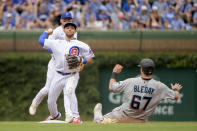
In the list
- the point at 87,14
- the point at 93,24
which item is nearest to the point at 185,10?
the point at 93,24

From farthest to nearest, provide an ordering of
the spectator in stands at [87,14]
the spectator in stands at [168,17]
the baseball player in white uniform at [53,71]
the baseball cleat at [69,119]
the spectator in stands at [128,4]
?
1. the spectator in stands at [128,4]
2. the spectator in stands at [168,17]
3. the spectator in stands at [87,14]
4. the baseball player in white uniform at [53,71]
5. the baseball cleat at [69,119]

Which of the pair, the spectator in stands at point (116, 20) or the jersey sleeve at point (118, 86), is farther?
the spectator in stands at point (116, 20)

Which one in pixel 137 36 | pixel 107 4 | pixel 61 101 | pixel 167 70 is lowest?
pixel 61 101

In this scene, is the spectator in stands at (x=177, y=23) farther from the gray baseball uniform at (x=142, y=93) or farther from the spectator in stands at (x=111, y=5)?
the gray baseball uniform at (x=142, y=93)

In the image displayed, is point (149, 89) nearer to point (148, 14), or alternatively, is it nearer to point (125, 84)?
point (125, 84)

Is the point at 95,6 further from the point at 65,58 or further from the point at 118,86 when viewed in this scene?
the point at 118,86

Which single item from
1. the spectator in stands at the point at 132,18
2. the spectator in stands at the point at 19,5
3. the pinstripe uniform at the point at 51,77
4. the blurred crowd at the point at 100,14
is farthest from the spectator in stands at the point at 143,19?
the pinstripe uniform at the point at 51,77

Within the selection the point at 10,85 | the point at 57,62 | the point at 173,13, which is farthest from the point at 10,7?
the point at 57,62
